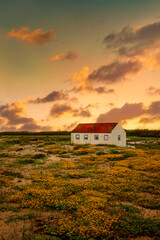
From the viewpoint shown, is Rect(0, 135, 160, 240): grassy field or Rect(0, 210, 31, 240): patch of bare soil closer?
Rect(0, 210, 31, 240): patch of bare soil

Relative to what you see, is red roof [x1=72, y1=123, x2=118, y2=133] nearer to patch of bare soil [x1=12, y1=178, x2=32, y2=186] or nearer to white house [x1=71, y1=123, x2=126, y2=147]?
white house [x1=71, y1=123, x2=126, y2=147]

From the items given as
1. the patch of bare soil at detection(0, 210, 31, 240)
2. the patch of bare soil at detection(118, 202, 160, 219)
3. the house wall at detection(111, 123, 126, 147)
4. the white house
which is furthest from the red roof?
the patch of bare soil at detection(0, 210, 31, 240)

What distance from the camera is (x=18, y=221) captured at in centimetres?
895

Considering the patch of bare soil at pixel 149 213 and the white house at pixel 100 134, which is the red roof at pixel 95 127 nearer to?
the white house at pixel 100 134

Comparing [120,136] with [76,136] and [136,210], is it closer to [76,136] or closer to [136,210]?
[76,136]

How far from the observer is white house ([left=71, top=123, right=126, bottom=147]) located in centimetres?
4984

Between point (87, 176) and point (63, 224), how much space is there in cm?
957

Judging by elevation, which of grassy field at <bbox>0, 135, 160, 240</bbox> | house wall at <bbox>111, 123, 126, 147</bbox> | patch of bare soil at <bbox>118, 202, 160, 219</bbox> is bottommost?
patch of bare soil at <bbox>118, 202, 160, 219</bbox>

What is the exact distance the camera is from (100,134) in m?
50.7

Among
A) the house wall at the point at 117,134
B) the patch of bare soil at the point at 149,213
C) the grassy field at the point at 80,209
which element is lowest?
the patch of bare soil at the point at 149,213

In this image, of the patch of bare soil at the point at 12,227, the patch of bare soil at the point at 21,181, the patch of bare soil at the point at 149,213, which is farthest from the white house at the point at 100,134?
the patch of bare soil at the point at 12,227

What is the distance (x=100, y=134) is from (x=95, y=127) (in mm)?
3805

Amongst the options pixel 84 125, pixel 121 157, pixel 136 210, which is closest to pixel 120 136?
pixel 84 125

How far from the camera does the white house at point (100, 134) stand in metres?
49.8
